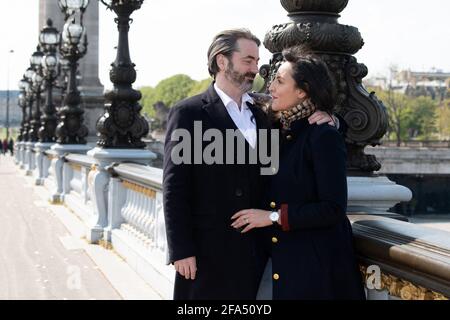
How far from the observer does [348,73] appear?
511cm

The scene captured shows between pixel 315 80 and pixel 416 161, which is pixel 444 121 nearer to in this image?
pixel 416 161

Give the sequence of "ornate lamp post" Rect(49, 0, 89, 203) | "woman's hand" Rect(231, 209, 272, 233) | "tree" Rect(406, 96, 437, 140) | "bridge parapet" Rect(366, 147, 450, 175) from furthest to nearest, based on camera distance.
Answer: "tree" Rect(406, 96, 437, 140) → "bridge parapet" Rect(366, 147, 450, 175) → "ornate lamp post" Rect(49, 0, 89, 203) → "woman's hand" Rect(231, 209, 272, 233)

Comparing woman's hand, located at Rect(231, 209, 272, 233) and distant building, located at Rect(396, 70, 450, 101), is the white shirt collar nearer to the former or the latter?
woman's hand, located at Rect(231, 209, 272, 233)

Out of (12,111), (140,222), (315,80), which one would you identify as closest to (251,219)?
(315,80)

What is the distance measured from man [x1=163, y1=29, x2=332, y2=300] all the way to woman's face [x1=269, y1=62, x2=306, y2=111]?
29 cm

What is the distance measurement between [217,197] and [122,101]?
863 cm

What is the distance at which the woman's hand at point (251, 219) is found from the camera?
3.84 metres

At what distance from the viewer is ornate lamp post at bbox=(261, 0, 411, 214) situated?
4.96 m

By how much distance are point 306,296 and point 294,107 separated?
836mm

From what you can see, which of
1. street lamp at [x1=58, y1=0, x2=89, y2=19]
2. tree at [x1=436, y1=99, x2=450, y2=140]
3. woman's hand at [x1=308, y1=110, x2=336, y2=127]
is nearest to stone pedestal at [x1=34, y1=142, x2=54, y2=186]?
street lamp at [x1=58, y1=0, x2=89, y2=19]

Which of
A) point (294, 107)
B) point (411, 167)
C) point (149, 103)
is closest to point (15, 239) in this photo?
point (294, 107)

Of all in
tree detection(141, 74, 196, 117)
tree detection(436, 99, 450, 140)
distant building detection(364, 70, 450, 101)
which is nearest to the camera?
tree detection(436, 99, 450, 140)

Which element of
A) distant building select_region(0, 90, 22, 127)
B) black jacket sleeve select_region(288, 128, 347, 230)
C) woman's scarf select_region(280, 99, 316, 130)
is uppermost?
distant building select_region(0, 90, 22, 127)
